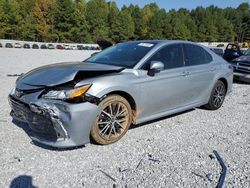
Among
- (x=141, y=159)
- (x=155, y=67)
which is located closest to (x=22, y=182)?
(x=141, y=159)

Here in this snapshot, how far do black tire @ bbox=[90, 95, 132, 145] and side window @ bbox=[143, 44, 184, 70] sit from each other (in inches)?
34.0

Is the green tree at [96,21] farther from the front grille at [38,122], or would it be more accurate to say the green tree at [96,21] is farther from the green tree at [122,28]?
the front grille at [38,122]

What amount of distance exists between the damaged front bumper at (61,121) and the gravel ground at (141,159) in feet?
0.73

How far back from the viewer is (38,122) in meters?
3.75

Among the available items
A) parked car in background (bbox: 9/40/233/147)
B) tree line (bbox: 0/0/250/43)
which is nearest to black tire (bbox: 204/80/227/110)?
parked car in background (bbox: 9/40/233/147)

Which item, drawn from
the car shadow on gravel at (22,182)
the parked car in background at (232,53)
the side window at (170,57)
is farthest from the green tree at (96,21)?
the car shadow on gravel at (22,182)

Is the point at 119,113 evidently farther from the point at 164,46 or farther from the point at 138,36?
the point at 138,36

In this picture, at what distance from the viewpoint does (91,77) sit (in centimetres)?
401

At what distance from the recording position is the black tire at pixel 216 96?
6.11 metres

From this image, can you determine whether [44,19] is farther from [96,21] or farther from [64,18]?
[96,21]

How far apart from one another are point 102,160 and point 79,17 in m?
76.4

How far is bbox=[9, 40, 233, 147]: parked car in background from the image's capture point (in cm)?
371

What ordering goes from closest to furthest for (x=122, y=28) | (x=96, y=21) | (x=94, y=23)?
(x=94, y=23) → (x=96, y=21) → (x=122, y=28)

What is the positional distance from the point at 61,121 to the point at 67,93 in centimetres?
38
